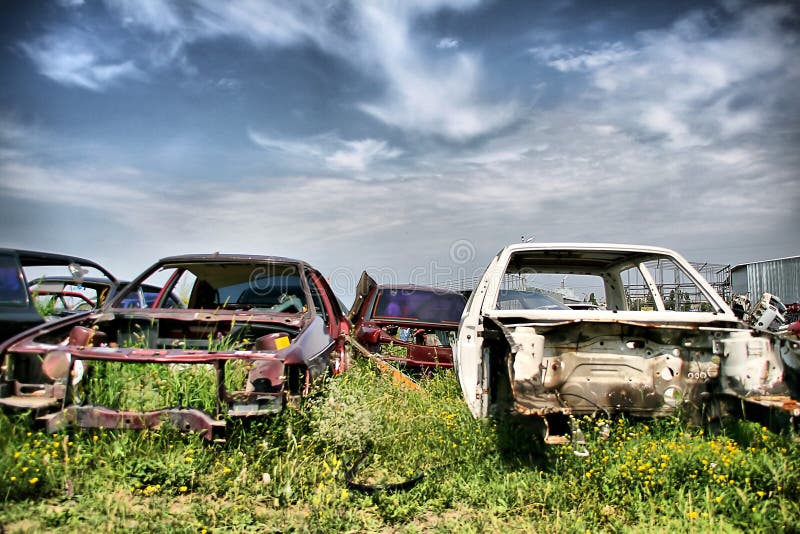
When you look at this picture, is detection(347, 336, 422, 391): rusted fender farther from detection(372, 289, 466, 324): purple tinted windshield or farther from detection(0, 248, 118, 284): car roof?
detection(0, 248, 118, 284): car roof

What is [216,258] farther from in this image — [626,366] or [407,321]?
[626,366]

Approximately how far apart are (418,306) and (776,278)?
917 inches

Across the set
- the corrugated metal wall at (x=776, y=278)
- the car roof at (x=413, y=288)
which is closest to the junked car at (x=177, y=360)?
the car roof at (x=413, y=288)

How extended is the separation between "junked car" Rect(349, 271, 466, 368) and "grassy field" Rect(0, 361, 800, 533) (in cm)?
242

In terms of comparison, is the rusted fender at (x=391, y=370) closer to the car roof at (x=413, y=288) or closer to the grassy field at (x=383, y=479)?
the grassy field at (x=383, y=479)

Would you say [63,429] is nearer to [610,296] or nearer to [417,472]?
[417,472]

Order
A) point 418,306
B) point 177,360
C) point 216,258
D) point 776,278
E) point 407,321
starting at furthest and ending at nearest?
point 776,278, point 418,306, point 407,321, point 216,258, point 177,360

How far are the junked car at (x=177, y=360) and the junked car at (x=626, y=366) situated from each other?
58.4 inches

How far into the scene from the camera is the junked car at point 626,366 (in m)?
3.83

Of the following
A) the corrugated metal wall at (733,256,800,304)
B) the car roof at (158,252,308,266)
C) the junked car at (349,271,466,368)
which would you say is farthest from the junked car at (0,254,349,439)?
the corrugated metal wall at (733,256,800,304)

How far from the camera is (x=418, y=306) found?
8016 mm

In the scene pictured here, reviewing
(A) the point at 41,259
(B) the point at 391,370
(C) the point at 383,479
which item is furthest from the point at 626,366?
(A) the point at 41,259

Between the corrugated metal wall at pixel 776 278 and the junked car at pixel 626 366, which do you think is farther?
the corrugated metal wall at pixel 776 278

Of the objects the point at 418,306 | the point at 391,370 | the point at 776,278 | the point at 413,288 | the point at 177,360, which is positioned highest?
the point at 776,278
